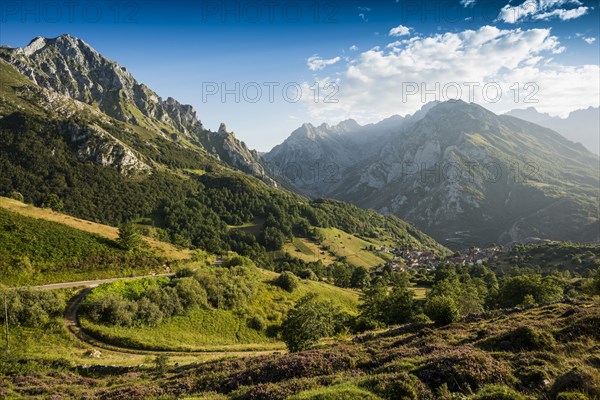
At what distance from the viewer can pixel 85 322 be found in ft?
155

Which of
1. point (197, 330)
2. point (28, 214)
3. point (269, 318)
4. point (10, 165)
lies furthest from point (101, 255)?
point (10, 165)

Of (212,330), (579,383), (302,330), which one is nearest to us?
(579,383)

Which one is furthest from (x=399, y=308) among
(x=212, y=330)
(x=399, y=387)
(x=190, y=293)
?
(x=399, y=387)

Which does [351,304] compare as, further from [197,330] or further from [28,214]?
[28,214]

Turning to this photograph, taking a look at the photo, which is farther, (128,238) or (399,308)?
(128,238)

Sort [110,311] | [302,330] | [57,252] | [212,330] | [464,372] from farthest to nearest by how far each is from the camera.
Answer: [57,252] < [212,330] < [110,311] < [302,330] < [464,372]

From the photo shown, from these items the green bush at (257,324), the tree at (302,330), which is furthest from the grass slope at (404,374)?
the green bush at (257,324)

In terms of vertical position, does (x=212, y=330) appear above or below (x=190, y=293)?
below

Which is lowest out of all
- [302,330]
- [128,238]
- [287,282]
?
[287,282]

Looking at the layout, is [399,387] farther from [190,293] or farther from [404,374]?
[190,293]

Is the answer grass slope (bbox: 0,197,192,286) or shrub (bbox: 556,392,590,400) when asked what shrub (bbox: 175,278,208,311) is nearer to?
grass slope (bbox: 0,197,192,286)

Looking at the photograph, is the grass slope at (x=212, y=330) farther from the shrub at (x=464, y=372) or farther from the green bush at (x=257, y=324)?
the shrub at (x=464, y=372)

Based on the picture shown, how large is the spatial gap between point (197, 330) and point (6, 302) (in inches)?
1088

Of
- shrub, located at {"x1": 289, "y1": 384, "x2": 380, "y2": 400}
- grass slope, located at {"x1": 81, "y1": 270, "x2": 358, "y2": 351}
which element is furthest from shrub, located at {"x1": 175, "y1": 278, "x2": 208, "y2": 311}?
shrub, located at {"x1": 289, "y1": 384, "x2": 380, "y2": 400}
